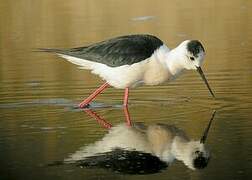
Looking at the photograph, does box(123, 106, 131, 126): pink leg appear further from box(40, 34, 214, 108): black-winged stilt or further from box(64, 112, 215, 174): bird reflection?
box(64, 112, 215, 174): bird reflection

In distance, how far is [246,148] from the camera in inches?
365

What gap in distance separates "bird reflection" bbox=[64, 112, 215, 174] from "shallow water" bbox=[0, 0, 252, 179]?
13cm

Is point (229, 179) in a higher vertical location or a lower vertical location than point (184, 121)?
higher

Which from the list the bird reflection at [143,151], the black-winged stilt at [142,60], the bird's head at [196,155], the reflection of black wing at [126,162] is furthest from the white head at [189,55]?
the reflection of black wing at [126,162]

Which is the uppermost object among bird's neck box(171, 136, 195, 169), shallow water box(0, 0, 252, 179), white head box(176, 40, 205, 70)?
white head box(176, 40, 205, 70)

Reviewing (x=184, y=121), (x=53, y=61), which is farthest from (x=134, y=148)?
(x=53, y=61)

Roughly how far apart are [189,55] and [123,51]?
35.7 inches

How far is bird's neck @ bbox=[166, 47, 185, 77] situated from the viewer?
1162cm

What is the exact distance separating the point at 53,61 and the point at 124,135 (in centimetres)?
772

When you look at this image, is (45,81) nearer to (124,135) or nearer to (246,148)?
(124,135)

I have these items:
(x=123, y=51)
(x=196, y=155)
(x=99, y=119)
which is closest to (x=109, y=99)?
(x=123, y=51)

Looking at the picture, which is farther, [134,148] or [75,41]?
[75,41]

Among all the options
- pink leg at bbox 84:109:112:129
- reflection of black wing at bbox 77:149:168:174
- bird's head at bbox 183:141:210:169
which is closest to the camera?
reflection of black wing at bbox 77:149:168:174

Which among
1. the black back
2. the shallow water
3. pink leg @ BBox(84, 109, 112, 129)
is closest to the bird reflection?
the shallow water
